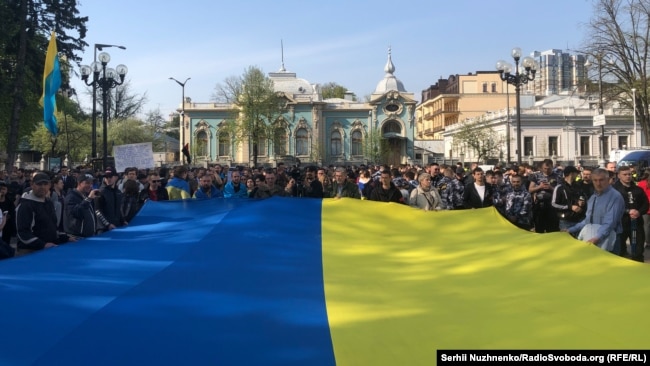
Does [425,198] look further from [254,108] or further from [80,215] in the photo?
[254,108]

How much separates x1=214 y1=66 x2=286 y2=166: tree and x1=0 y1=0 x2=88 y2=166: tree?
37.9 meters

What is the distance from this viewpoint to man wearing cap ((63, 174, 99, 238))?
8883 millimetres

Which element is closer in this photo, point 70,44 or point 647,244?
point 647,244

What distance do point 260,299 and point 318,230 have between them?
3036 millimetres

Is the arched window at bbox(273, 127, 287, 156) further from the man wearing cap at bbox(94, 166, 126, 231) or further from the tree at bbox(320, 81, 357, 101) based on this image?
the man wearing cap at bbox(94, 166, 126, 231)

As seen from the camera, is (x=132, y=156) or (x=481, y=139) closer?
(x=132, y=156)

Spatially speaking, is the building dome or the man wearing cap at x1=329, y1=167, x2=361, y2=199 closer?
the man wearing cap at x1=329, y1=167, x2=361, y2=199

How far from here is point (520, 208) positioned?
1027cm

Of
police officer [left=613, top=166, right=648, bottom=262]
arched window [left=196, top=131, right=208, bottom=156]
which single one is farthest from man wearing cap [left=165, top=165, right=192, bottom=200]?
arched window [left=196, top=131, right=208, bottom=156]

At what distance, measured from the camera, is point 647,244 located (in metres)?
14.0

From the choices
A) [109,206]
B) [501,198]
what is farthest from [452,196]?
[109,206]

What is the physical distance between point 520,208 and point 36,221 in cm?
734

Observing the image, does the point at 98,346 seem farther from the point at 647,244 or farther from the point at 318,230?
the point at 647,244

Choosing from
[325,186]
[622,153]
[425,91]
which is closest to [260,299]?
[325,186]
